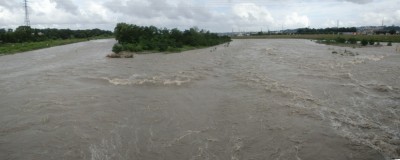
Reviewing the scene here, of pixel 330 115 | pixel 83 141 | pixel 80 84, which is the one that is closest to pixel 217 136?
pixel 83 141

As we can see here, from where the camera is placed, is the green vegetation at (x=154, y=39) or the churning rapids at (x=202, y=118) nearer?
the churning rapids at (x=202, y=118)

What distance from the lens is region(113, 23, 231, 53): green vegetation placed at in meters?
45.7

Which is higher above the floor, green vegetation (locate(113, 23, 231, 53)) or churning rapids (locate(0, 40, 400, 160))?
green vegetation (locate(113, 23, 231, 53))

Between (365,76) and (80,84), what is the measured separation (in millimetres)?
17388

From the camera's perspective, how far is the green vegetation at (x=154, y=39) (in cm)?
4566

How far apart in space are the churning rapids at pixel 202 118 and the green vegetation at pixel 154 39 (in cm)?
2482

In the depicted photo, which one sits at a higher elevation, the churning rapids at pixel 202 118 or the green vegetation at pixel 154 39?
the green vegetation at pixel 154 39

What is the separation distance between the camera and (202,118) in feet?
38.2

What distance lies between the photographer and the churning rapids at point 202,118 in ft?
29.0

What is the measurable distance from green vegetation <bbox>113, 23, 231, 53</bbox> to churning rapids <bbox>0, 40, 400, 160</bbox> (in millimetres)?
Result: 24820

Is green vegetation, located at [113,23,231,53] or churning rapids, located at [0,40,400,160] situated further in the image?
green vegetation, located at [113,23,231,53]

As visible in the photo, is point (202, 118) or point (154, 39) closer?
point (202, 118)

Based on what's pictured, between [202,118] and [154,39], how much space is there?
3893 centimetres

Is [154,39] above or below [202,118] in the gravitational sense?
above
